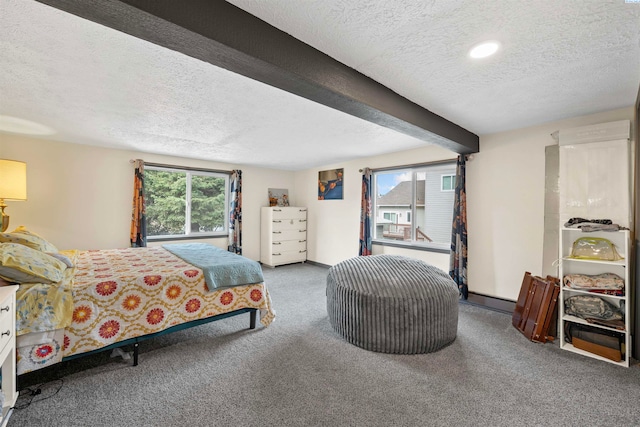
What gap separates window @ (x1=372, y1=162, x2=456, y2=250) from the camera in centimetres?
413

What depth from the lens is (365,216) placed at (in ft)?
16.0

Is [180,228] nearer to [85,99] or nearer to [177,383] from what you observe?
[85,99]

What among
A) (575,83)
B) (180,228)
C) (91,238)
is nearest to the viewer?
(575,83)

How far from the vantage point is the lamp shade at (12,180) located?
2.81 metres

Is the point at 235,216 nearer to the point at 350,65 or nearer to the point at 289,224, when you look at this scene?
the point at 289,224

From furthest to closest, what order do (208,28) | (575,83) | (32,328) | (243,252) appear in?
1. (243,252)
2. (575,83)
3. (32,328)
4. (208,28)

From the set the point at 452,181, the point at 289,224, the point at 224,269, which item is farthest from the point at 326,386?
the point at 289,224

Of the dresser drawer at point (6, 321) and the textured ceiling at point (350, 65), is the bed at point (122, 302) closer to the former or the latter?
the dresser drawer at point (6, 321)

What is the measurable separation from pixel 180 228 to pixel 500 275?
5.45 meters

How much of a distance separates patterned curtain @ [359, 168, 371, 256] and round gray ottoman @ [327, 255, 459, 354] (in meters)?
2.18

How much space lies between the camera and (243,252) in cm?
582

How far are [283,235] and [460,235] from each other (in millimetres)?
3597

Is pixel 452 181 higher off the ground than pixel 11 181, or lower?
higher

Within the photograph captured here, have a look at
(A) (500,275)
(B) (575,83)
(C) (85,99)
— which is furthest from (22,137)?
(A) (500,275)
